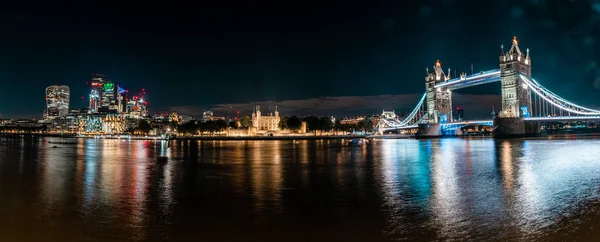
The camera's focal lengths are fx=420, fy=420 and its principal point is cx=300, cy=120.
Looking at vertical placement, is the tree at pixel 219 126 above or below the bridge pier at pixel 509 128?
above

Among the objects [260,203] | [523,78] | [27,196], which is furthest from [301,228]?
[523,78]

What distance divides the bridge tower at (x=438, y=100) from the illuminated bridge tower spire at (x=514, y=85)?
27.7 metres

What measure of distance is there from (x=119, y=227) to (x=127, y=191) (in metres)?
6.32

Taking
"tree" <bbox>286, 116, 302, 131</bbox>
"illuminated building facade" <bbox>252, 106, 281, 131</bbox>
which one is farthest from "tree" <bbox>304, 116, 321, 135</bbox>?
"illuminated building facade" <bbox>252, 106, 281, 131</bbox>

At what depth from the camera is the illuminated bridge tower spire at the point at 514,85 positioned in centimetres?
8612

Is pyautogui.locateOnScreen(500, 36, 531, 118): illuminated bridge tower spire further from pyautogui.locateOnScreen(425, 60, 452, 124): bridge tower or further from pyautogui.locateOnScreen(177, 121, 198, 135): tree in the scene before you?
pyautogui.locateOnScreen(177, 121, 198, 135): tree

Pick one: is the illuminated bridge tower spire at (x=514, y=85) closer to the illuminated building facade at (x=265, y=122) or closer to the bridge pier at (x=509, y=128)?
the bridge pier at (x=509, y=128)

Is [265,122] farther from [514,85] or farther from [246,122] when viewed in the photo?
[514,85]

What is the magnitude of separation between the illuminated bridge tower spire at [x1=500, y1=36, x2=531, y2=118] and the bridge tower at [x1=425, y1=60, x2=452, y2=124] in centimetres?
2774

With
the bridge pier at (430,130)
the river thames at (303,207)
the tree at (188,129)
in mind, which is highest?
the tree at (188,129)

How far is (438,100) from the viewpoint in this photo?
392 ft

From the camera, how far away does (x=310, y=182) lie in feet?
61.9

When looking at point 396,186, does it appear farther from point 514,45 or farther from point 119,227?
point 514,45

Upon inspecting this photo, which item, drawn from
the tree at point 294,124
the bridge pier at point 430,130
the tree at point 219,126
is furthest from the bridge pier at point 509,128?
the tree at point 219,126
